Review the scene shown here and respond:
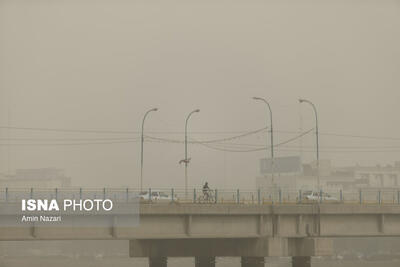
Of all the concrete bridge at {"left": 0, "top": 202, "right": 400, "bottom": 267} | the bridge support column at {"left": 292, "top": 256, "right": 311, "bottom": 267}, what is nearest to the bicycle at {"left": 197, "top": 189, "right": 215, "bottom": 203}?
the concrete bridge at {"left": 0, "top": 202, "right": 400, "bottom": 267}

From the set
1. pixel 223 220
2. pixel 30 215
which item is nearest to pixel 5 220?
pixel 30 215

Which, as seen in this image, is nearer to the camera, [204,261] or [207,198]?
[207,198]

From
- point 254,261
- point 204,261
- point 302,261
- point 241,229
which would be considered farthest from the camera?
point 204,261

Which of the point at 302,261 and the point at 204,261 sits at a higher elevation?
the point at 302,261

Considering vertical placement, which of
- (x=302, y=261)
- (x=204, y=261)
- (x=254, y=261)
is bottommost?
(x=204, y=261)

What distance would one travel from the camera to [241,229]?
6512 centimetres

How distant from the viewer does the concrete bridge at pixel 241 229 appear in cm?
6056

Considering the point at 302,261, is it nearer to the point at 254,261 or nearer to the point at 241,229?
the point at 254,261

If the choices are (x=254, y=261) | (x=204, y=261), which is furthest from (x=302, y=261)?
(x=204, y=261)

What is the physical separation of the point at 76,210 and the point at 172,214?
320 inches

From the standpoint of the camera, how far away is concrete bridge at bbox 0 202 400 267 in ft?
199

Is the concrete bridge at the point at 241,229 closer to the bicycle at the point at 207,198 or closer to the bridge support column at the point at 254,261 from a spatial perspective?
the bridge support column at the point at 254,261

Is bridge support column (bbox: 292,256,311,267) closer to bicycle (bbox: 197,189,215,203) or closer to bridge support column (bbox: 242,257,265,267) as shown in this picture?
bridge support column (bbox: 242,257,265,267)

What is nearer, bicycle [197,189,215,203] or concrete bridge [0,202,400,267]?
concrete bridge [0,202,400,267]
